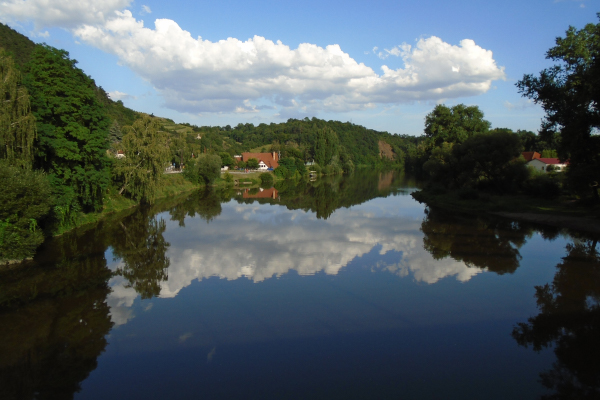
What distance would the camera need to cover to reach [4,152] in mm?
14586

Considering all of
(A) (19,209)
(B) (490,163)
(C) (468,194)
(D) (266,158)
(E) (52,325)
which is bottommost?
(E) (52,325)

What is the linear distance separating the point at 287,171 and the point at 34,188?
2204 inches

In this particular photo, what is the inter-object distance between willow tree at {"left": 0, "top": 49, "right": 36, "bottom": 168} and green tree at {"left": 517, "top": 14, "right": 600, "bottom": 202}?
23.7 m

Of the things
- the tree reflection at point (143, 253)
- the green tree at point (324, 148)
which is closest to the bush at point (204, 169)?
the tree reflection at point (143, 253)

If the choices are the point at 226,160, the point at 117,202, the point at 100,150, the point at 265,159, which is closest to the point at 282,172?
the point at 226,160

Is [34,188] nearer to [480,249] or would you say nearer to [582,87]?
[480,249]

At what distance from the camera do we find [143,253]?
53.1 feet

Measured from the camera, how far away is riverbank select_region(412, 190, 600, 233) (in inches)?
843

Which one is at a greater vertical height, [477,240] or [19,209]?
[19,209]

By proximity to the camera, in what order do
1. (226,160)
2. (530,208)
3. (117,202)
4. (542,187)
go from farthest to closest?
(226,160), (542,187), (117,202), (530,208)

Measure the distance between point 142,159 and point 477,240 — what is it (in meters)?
22.0

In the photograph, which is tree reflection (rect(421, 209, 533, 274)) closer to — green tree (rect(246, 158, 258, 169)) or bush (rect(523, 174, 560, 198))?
bush (rect(523, 174, 560, 198))

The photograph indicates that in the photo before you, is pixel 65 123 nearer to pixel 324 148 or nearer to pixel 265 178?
pixel 265 178

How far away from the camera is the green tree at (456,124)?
158ft
